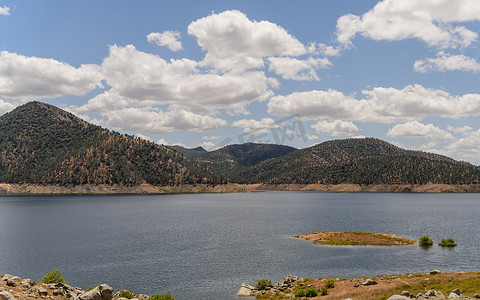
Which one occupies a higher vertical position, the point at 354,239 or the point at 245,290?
the point at 354,239

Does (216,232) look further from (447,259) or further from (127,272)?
(447,259)

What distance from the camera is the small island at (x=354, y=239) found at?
302 feet

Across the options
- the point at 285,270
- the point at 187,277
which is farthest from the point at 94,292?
the point at 285,270

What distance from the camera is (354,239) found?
320 ft

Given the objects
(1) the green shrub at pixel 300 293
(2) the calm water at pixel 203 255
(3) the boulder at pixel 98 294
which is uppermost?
(3) the boulder at pixel 98 294

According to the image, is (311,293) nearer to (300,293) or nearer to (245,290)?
(300,293)

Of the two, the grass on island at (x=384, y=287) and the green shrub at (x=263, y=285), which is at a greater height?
the grass on island at (x=384, y=287)

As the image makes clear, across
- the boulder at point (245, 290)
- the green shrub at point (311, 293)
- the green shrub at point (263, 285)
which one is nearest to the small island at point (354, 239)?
the green shrub at point (263, 285)

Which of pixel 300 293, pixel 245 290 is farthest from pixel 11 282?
pixel 300 293

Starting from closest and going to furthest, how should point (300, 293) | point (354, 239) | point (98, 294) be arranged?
point (98, 294), point (300, 293), point (354, 239)

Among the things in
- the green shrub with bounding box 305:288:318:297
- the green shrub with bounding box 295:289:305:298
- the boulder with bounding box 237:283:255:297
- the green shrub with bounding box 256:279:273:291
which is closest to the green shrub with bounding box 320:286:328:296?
the green shrub with bounding box 305:288:318:297

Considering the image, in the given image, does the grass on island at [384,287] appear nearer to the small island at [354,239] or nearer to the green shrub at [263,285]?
the green shrub at [263,285]

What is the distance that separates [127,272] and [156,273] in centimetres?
551

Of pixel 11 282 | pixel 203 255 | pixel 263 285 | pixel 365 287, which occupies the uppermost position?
pixel 11 282
